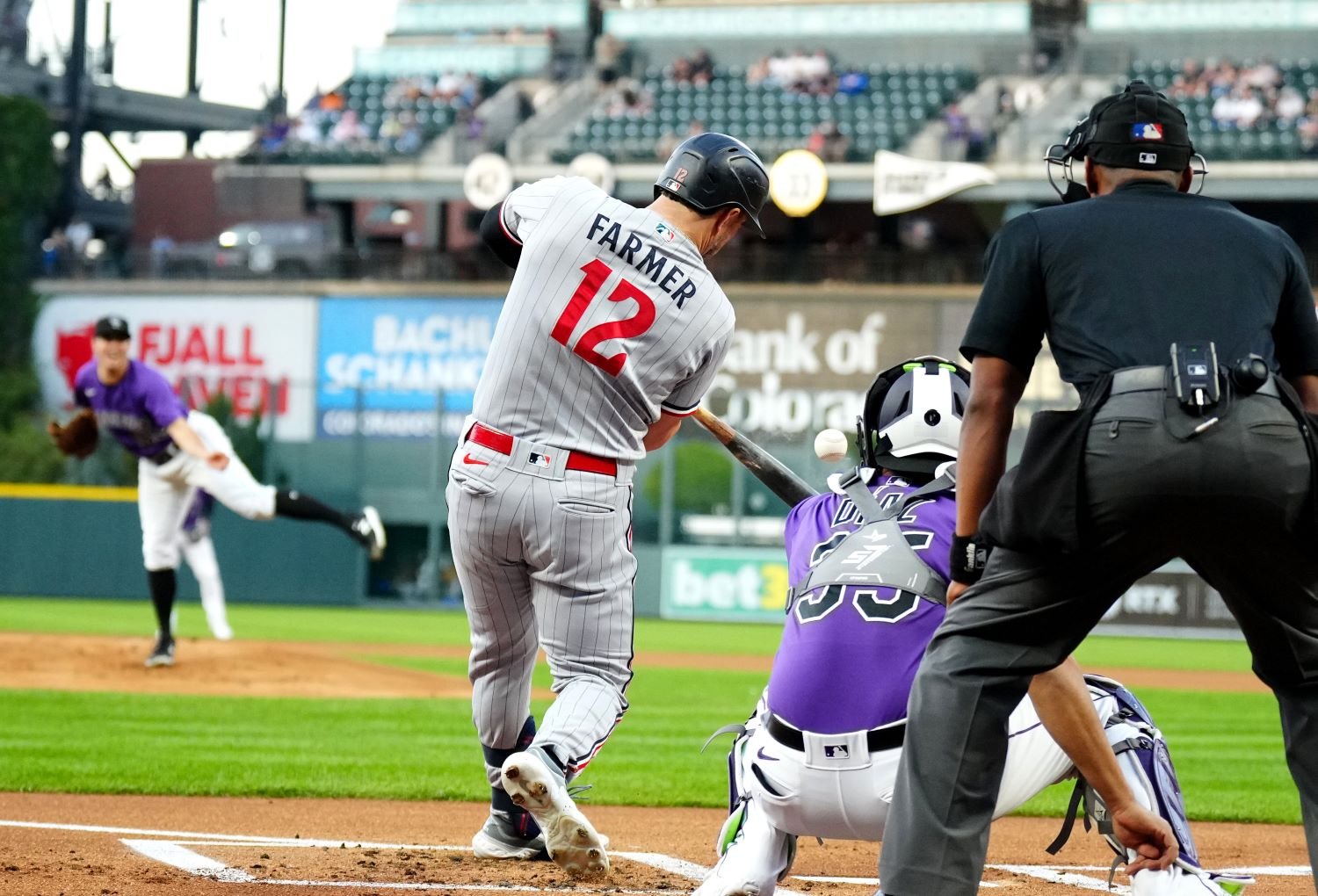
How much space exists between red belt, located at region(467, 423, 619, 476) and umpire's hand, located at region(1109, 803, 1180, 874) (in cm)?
151

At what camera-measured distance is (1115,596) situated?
3359 millimetres

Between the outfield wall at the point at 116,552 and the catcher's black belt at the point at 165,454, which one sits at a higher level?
the catcher's black belt at the point at 165,454

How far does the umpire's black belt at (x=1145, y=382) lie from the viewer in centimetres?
312

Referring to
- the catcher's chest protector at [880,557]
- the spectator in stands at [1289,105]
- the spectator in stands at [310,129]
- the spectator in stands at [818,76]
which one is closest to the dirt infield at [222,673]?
the catcher's chest protector at [880,557]

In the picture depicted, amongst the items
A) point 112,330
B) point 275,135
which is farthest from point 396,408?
point 112,330

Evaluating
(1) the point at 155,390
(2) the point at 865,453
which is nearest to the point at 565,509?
(2) the point at 865,453

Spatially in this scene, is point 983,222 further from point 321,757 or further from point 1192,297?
point 1192,297

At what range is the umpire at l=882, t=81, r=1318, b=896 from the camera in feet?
10.1

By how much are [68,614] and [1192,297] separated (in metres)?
Answer: 19.3

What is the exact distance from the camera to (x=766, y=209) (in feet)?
113

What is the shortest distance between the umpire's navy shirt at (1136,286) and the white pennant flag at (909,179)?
2793cm

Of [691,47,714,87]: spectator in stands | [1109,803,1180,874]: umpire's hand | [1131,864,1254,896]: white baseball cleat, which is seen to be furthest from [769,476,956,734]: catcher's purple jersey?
[691,47,714,87]: spectator in stands

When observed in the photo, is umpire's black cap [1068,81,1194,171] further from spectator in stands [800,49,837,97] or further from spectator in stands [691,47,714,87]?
spectator in stands [691,47,714,87]

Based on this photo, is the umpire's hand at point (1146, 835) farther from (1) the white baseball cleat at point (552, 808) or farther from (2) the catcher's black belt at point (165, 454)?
(2) the catcher's black belt at point (165, 454)
